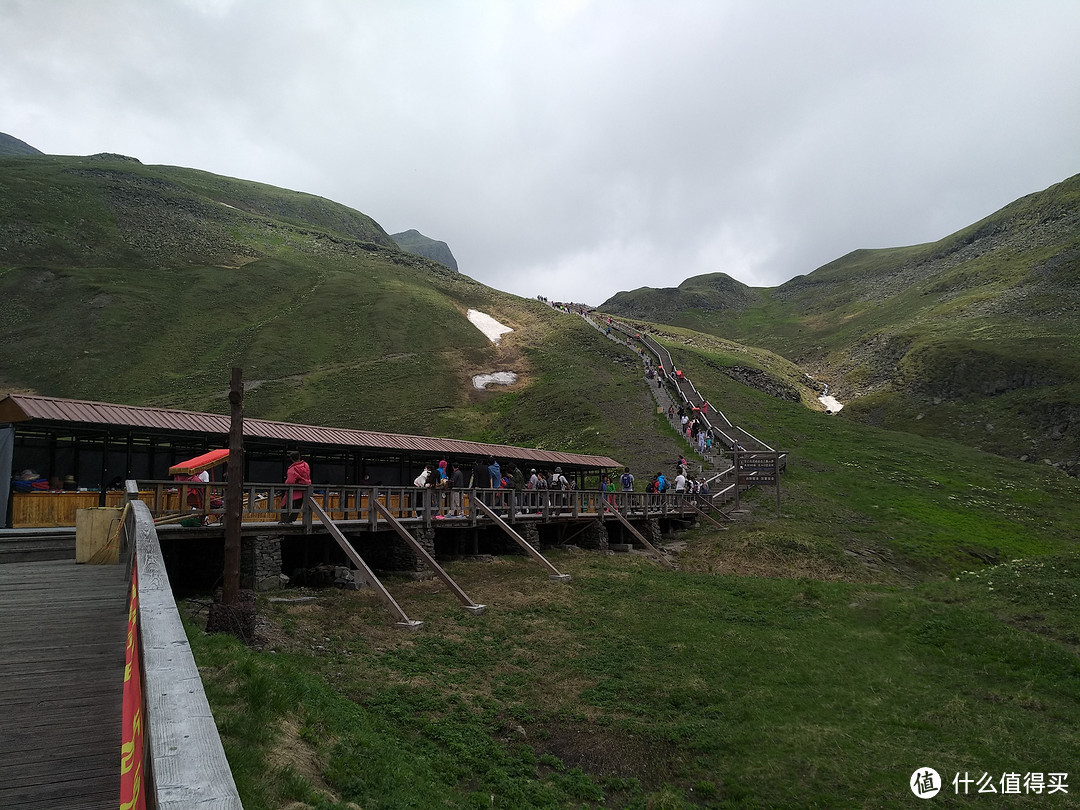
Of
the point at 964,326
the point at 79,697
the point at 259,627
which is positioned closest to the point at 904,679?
the point at 259,627

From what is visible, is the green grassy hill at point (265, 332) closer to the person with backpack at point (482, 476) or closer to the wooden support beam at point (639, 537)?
the wooden support beam at point (639, 537)

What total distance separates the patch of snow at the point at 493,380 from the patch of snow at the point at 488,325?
38.1 feet

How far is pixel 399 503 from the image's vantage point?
20.2 metres

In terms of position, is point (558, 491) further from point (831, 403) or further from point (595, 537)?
point (831, 403)

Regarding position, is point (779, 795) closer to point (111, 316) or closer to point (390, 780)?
point (390, 780)

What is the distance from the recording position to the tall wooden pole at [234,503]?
1185 centimetres

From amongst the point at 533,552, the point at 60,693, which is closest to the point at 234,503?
the point at 60,693

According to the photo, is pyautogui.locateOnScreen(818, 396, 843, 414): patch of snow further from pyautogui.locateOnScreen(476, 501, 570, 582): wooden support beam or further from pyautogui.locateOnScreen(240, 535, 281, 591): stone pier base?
pyautogui.locateOnScreen(240, 535, 281, 591): stone pier base

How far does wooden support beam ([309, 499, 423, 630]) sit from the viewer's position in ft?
48.4

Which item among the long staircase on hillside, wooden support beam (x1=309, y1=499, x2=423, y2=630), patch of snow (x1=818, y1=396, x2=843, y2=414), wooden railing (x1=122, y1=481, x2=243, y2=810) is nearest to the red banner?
wooden railing (x1=122, y1=481, x2=243, y2=810)

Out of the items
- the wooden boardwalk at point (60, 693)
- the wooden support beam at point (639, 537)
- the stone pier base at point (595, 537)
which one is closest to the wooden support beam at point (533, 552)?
the wooden support beam at point (639, 537)

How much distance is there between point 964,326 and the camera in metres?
82.3

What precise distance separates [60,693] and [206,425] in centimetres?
1722

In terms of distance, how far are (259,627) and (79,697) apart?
763cm
